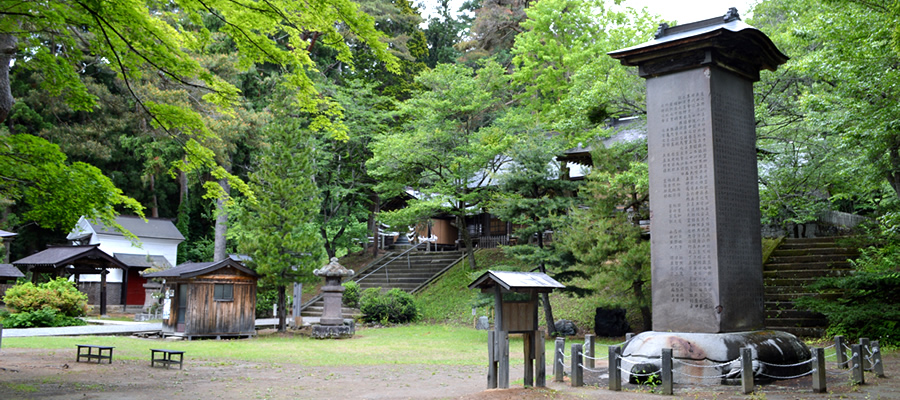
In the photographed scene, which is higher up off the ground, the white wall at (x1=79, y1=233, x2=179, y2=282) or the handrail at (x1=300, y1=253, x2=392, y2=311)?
the white wall at (x1=79, y1=233, x2=179, y2=282)

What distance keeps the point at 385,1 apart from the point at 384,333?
22.0 m

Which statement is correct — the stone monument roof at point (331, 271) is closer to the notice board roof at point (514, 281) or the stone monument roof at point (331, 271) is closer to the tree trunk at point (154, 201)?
the notice board roof at point (514, 281)

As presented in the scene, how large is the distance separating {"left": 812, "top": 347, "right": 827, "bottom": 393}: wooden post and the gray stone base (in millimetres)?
488

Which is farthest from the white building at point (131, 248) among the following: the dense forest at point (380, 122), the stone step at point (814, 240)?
the stone step at point (814, 240)

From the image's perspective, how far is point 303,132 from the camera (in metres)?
20.7

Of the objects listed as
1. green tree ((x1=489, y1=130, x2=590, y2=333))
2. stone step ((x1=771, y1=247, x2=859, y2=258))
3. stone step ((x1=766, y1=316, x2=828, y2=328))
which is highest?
green tree ((x1=489, y1=130, x2=590, y2=333))

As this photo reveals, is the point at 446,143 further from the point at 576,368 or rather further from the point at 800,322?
the point at 576,368

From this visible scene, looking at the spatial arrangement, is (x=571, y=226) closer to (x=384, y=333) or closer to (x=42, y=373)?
(x=384, y=333)

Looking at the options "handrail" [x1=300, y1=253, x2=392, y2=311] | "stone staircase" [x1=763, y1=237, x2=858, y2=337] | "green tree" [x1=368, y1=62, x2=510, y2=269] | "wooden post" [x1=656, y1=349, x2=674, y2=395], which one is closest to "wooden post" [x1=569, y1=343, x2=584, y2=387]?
"wooden post" [x1=656, y1=349, x2=674, y2=395]

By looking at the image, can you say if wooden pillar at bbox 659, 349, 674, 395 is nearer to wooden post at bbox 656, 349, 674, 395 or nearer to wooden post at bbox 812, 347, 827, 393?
wooden post at bbox 656, 349, 674, 395

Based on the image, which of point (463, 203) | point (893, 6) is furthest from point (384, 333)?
point (893, 6)

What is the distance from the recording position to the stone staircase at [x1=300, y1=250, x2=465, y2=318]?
92.1 ft

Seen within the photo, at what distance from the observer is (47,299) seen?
21.2 m

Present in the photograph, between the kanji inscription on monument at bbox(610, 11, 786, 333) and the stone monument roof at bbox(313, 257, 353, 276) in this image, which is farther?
the stone monument roof at bbox(313, 257, 353, 276)
